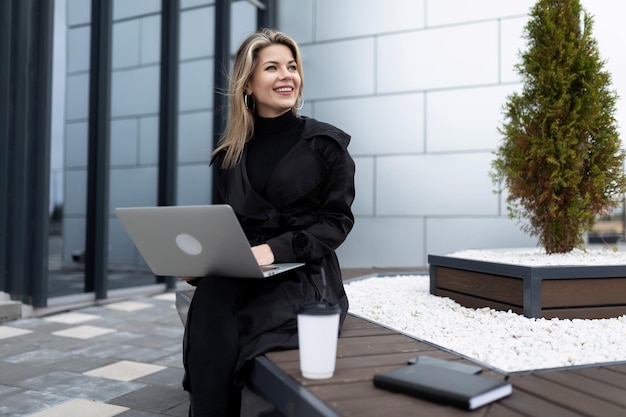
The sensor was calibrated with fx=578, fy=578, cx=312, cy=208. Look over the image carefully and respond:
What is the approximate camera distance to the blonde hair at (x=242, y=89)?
7.04ft

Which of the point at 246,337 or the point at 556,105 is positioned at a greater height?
the point at 556,105

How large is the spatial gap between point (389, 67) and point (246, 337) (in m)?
4.94

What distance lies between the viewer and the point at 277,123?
7.16 feet

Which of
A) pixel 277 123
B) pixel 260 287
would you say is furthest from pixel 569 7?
pixel 260 287

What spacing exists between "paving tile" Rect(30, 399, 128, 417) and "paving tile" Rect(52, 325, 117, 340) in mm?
1381

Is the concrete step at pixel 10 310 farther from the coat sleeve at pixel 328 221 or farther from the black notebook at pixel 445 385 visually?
the black notebook at pixel 445 385

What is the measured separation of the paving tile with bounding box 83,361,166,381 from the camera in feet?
9.06

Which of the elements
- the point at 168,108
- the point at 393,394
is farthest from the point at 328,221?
the point at 168,108

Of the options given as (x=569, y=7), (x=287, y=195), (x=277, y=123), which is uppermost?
(x=569, y=7)

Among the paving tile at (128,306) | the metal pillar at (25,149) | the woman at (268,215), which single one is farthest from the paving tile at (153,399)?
the paving tile at (128,306)

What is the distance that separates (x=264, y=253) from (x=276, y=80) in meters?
0.69

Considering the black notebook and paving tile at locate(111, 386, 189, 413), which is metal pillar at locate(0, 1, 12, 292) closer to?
paving tile at locate(111, 386, 189, 413)

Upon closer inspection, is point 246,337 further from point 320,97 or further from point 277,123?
point 320,97

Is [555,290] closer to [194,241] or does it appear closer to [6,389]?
[194,241]
